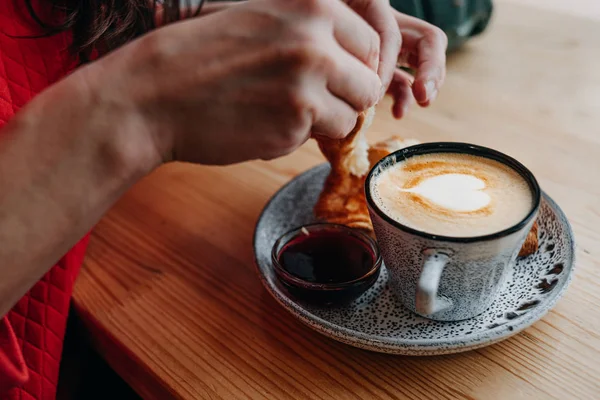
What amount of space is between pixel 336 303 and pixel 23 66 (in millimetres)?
590

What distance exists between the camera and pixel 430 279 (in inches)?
26.5

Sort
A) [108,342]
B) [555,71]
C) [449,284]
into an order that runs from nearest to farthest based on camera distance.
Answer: [449,284]
[108,342]
[555,71]

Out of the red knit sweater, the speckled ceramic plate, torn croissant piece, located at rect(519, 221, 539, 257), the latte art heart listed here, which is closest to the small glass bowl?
the speckled ceramic plate

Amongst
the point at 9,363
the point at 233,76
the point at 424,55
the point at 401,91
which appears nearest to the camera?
the point at 233,76

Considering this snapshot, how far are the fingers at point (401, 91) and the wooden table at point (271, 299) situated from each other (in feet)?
0.31

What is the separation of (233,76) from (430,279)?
0.34 metres

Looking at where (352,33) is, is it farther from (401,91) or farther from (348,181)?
(401,91)

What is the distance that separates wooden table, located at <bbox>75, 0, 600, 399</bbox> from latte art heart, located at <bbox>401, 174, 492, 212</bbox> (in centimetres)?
19

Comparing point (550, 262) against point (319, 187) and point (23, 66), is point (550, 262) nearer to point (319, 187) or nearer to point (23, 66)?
point (319, 187)

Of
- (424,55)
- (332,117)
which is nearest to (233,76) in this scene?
(332,117)

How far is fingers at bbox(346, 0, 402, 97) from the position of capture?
84 centimetres

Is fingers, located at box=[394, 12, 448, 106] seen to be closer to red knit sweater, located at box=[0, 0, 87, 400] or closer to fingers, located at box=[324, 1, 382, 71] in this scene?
fingers, located at box=[324, 1, 382, 71]

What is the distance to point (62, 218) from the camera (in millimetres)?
582

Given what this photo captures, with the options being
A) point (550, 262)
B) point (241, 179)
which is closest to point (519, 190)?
point (550, 262)
